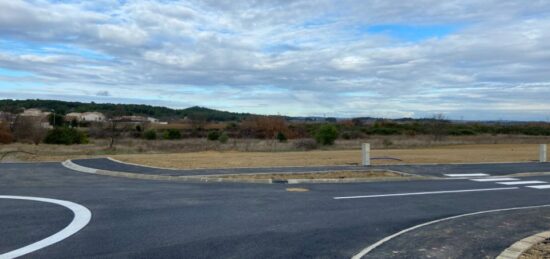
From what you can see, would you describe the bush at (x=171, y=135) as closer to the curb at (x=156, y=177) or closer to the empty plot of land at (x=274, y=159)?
the empty plot of land at (x=274, y=159)

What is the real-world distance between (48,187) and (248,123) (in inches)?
2285

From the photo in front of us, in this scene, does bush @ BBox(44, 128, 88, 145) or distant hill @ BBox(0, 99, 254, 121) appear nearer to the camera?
bush @ BBox(44, 128, 88, 145)

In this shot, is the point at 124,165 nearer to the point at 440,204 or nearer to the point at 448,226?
the point at 440,204

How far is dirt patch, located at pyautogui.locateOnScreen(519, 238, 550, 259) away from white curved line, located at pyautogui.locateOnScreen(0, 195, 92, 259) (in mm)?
6016

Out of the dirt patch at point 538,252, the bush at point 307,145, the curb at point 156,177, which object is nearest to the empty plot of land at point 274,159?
the curb at point 156,177

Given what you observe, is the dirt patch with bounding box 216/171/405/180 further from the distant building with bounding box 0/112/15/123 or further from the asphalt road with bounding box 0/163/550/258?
the distant building with bounding box 0/112/15/123

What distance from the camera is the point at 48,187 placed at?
41.0ft

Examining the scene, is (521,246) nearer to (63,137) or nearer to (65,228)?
(65,228)

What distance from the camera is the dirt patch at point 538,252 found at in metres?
5.88

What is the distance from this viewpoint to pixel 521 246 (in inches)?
252

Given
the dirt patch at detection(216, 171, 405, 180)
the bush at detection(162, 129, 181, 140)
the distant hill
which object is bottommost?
the dirt patch at detection(216, 171, 405, 180)

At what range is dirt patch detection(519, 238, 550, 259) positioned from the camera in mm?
5883

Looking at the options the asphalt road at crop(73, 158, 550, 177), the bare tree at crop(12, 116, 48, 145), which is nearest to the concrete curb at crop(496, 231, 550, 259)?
the asphalt road at crop(73, 158, 550, 177)

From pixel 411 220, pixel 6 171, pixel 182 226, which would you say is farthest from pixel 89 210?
pixel 6 171
